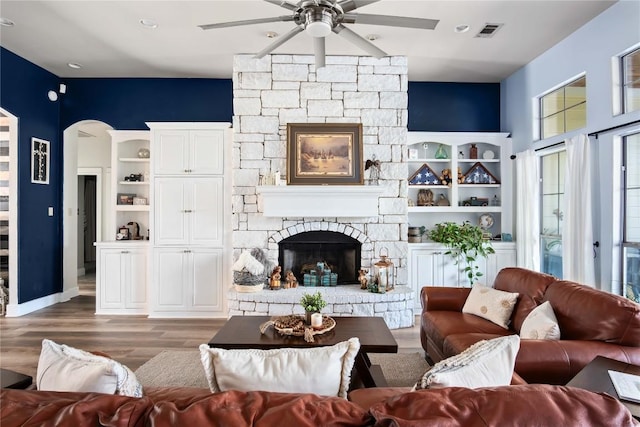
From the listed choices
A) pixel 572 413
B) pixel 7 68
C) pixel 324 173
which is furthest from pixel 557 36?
pixel 7 68

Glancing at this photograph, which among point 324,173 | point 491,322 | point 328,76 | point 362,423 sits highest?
point 328,76

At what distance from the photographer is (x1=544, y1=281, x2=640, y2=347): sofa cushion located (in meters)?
2.12

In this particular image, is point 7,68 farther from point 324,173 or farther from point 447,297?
point 447,297

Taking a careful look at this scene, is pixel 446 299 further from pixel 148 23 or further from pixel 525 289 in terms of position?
pixel 148 23

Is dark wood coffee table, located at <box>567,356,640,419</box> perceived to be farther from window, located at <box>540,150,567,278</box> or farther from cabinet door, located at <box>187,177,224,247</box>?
cabinet door, located at <box>187,177,224,247</box>

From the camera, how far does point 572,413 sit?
99cm

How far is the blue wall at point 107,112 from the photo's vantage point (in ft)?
16.6

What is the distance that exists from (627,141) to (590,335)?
7.30ft

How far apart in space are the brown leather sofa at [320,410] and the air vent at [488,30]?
3965 millimetres

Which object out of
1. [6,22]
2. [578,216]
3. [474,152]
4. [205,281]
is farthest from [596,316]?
[6,22]

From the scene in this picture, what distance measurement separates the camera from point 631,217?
3.47 metres

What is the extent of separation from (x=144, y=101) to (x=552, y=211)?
5.69 metres

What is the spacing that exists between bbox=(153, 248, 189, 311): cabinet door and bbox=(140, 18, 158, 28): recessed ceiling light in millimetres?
2582

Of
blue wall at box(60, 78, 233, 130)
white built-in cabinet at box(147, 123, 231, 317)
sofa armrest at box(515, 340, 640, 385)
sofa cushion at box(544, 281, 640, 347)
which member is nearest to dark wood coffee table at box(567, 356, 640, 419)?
sofa armrest at box(515, 340, 640, 385)
